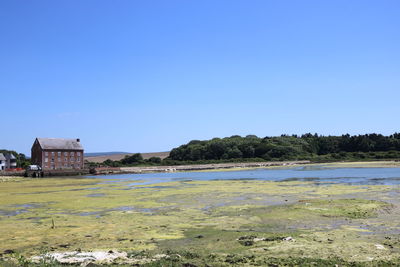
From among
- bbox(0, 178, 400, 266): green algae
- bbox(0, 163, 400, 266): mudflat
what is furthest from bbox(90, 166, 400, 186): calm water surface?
bbox(0, 163, 400, 266): mudflat

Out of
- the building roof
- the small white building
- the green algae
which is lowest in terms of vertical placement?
the green algae

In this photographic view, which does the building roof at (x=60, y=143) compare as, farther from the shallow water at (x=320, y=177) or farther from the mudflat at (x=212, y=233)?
the mudflat at (x=212, y=233)

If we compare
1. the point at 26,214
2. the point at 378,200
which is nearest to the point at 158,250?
the point at 26,214

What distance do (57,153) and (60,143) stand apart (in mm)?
2805

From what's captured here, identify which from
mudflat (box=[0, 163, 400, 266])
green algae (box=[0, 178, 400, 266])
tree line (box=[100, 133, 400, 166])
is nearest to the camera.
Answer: mudflat (box=[0, 163, 400, 266])

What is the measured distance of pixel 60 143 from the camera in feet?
273

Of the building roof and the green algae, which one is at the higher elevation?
the building roof

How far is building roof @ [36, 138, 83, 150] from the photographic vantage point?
79.9 metres

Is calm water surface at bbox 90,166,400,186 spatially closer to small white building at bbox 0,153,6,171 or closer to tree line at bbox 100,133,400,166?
small white building at bbox 0,153,6,171

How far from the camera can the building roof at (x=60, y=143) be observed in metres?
79.9

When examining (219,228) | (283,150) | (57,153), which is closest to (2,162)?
(57,153)

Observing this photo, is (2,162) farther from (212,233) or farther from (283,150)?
(212,233)

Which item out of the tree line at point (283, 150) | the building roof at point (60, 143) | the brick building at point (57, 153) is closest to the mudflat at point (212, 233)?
the brick building at point (57, 153)

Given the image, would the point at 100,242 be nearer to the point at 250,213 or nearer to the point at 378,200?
the point at 250,213
